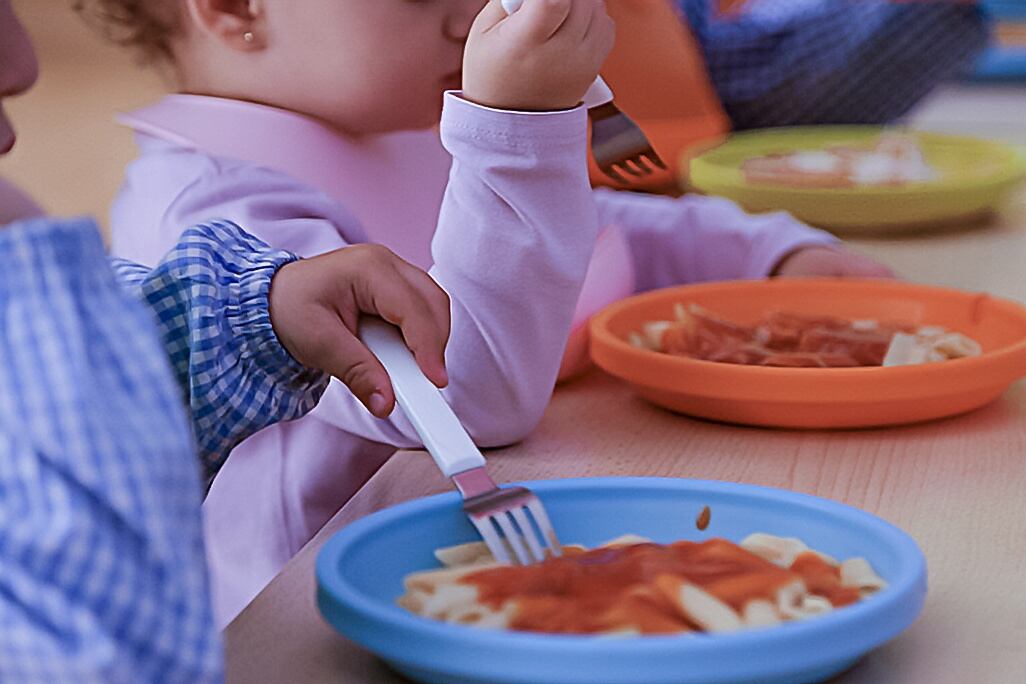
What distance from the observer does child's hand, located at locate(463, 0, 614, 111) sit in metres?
0.67

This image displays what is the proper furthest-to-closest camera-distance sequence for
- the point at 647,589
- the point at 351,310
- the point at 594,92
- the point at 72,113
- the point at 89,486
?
the point at 72,113
the point at 594,92
the point at 351,310
the point at 647,589
the point at 89,486

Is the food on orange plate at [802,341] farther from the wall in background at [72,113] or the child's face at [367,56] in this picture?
the wall in background at [72,113]

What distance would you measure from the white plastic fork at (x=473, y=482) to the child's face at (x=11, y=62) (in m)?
0.23

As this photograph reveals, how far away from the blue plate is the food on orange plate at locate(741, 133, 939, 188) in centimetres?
87

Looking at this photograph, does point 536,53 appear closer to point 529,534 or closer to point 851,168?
point 529,534

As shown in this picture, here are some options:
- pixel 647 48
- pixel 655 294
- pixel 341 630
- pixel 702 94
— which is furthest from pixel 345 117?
pixel 702 94

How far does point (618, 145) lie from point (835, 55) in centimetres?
108

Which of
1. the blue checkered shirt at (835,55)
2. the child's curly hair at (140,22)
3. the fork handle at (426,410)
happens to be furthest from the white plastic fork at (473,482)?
the blue checkered shirt at (835,55)

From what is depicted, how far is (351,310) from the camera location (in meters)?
0.61

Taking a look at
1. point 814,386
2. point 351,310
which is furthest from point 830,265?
point 351,310

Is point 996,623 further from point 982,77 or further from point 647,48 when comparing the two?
point 982,77

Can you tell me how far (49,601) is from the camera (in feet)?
1.23

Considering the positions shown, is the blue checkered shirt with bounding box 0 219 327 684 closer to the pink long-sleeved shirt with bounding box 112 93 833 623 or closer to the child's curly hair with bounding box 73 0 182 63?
the pink long-sleeved shirt with bounding box 112 93 833 623

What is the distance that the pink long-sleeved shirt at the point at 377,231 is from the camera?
29.3 inches
